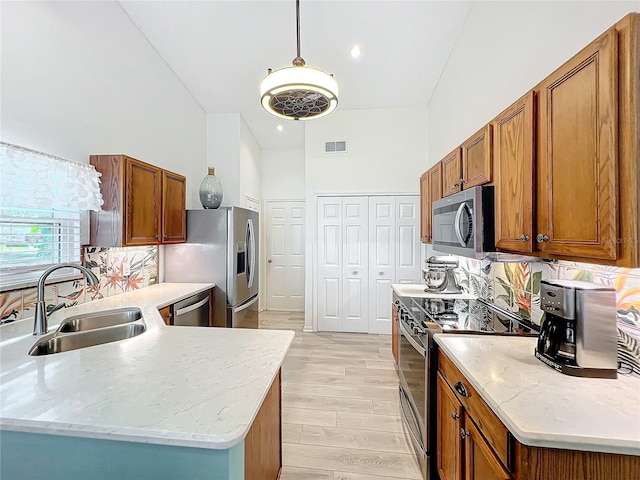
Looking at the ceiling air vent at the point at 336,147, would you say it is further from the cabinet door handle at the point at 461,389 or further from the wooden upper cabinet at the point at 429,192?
the cabinet door handle at the point at 461,389

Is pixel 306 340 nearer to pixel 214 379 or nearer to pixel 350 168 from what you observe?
pixel 350 168

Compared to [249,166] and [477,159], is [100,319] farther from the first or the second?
[249,166]

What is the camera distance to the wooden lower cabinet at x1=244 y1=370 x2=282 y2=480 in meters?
1.13

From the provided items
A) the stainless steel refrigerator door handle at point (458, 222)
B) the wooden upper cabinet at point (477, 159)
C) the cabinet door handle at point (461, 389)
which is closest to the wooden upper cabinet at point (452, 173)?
the wooden upper cabinet at point (477, 159)

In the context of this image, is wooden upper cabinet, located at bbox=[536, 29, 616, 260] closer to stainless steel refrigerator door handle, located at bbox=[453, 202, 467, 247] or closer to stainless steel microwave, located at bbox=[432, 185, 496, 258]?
stainless steel microwave, located at bbox=[432, 185, 496, 258]

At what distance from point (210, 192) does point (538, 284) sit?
10.8ft

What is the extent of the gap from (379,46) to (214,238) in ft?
9.22

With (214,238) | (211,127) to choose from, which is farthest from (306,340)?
(211,127)

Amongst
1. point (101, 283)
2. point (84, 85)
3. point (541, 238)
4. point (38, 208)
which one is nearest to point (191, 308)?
point (101, 283)

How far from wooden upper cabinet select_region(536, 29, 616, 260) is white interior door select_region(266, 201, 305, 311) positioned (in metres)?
4.53

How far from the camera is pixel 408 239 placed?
423 cm

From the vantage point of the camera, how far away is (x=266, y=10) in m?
2.70

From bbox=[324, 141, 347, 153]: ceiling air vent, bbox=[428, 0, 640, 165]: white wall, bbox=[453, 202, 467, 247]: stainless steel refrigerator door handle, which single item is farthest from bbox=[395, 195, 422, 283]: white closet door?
bbox=[453, 202, 467, 247]: stainless steel refrigerator door handle

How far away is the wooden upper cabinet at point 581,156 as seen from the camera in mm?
912
